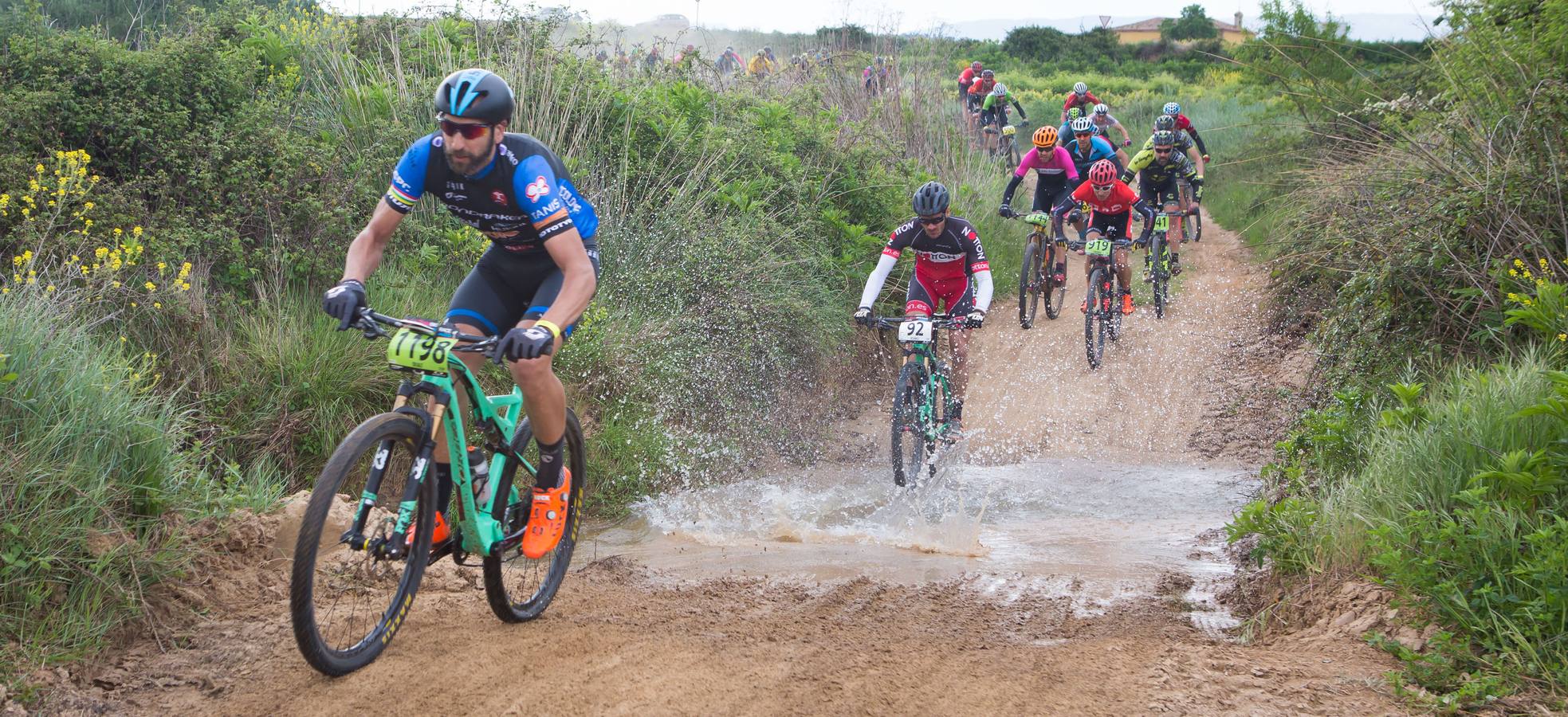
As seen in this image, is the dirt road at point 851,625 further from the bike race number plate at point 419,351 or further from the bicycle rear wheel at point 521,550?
the bike race number plate at point 419,351

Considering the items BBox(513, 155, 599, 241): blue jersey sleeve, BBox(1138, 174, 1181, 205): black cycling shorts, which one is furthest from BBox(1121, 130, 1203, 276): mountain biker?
BBox(513, 155, 599, 241): blue jersey sleeve

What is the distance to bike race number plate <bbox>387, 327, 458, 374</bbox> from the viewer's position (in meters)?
3.63

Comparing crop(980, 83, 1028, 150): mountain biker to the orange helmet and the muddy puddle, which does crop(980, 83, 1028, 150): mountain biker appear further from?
the muddy puddle

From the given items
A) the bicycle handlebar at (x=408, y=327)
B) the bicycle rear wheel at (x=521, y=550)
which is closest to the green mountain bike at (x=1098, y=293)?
the bicycle rear wheel at (x=521, y=550)

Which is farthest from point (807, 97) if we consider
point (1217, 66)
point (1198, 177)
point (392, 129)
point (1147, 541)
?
point (1217, 66)

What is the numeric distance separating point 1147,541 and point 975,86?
16.1m

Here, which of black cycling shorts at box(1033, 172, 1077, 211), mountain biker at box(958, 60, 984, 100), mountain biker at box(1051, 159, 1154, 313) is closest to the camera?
mountain biker at box(1051, 159, 1154, 313)

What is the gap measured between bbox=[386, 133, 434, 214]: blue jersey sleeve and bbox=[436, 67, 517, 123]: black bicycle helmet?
0.30 meters

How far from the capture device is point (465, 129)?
4059 millimetres

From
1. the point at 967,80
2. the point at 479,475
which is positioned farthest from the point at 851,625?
the point at 967,80

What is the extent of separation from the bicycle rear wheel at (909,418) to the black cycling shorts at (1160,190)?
7751mm

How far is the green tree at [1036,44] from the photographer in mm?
48125

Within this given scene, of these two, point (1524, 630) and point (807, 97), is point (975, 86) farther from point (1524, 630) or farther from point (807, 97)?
point (1524, 630)

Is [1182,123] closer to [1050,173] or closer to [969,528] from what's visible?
[1050,173]
